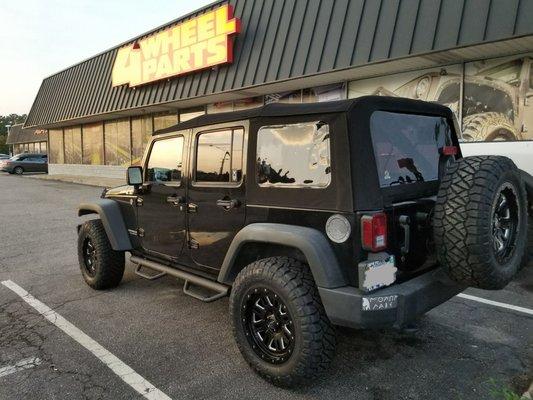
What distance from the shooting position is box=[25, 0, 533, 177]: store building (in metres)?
7.78

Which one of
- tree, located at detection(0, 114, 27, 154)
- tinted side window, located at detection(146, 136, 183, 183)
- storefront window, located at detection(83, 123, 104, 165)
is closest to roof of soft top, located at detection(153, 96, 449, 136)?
tinted side window, located at detection(146, 136, 183, 183)

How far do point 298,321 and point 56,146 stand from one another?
30.6 meters

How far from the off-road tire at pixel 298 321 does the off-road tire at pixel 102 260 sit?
246 centimetres

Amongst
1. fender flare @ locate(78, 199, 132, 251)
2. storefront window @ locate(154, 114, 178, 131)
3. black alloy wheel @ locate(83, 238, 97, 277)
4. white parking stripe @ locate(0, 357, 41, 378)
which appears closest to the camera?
white parking stripe @ locate(0, 357, 41, 378)

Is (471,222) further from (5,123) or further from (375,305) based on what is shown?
(5,123)

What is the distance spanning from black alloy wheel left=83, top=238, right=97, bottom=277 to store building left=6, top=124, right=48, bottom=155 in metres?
37.7

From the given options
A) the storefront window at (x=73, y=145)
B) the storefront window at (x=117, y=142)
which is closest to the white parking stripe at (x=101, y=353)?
the storefront window at (x=117, y=142)

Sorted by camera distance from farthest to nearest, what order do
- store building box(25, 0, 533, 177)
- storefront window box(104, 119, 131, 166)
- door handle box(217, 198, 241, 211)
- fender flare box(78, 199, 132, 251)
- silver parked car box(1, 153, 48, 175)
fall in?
silver parked car box(1, 153, 48, 175) → storefront window box(104, 119, 131, 166) → store building box(25, 0, 533, 177) → fender flare box(78, 199, 132, 251) → door handle box(217, 198, 241, 211)

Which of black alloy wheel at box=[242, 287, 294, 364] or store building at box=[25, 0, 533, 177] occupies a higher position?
store building at box=[25, 0, 533, 177]

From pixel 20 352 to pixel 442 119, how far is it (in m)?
4.13

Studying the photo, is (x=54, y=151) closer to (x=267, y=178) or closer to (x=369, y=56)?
(x=369, y=56)

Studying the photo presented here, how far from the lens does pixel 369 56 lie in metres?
8.84

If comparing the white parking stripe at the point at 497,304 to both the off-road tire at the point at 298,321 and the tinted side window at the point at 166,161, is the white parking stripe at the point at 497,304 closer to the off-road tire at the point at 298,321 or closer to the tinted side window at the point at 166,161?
the off-road tire at the point at 298,321

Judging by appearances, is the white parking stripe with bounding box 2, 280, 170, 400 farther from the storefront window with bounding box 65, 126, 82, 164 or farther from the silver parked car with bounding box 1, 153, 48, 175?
the silver parked car with bounding box 1, 153, 48, 175
